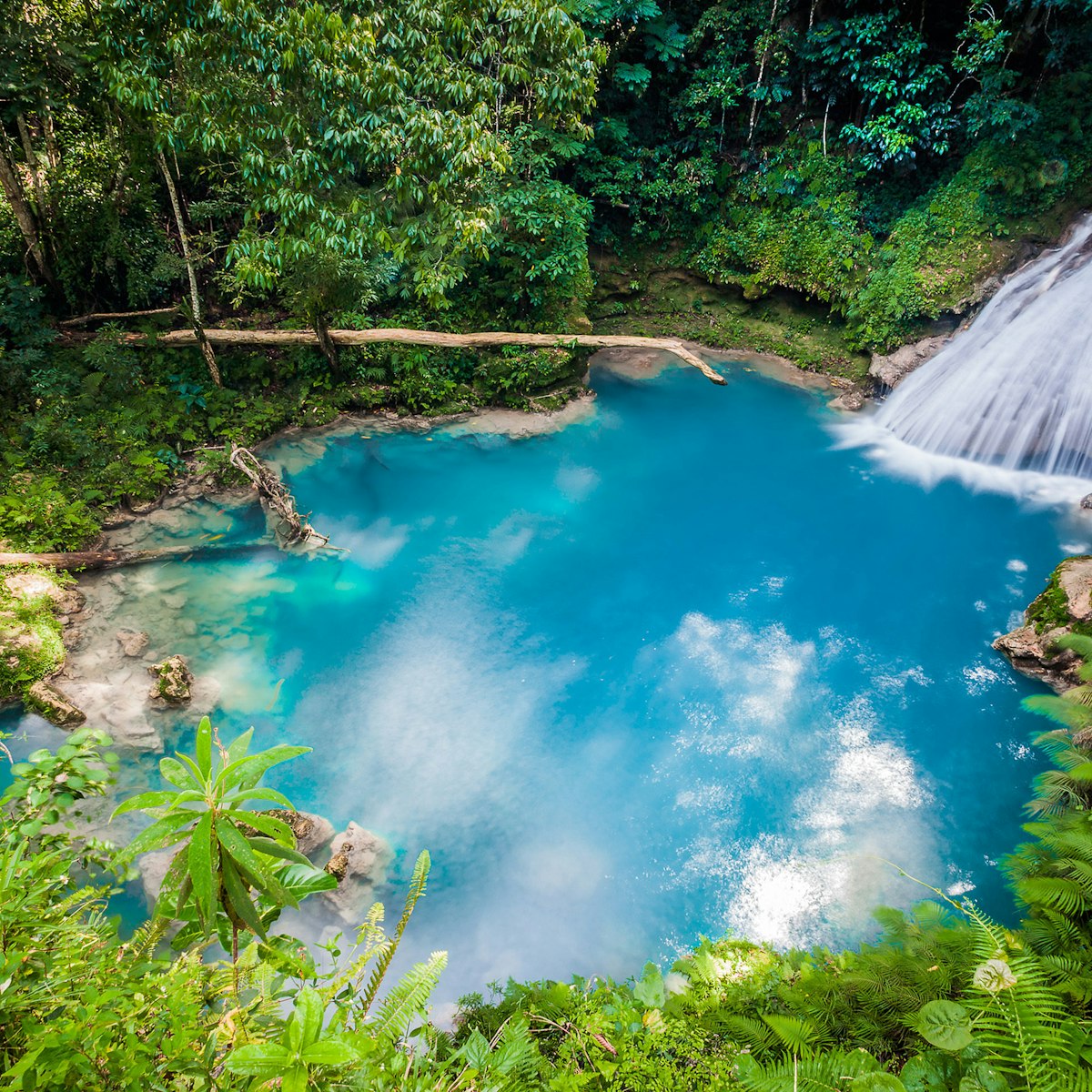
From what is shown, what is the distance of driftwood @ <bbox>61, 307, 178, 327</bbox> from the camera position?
9914 mm

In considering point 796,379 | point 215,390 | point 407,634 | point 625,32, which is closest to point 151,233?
point 215,390

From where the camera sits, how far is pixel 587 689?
21.6ft

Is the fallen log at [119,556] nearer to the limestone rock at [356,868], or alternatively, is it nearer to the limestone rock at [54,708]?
the limestone rock at [54,708]

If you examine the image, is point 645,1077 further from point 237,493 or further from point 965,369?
point 965,369

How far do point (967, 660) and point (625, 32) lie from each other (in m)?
12.8

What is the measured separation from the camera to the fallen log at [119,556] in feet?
22.7

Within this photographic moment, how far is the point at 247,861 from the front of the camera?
191 centimetres

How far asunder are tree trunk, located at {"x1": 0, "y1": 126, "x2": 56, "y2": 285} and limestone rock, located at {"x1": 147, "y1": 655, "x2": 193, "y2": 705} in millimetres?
7368

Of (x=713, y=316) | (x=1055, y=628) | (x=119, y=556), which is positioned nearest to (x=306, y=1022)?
(x=119, y=556)

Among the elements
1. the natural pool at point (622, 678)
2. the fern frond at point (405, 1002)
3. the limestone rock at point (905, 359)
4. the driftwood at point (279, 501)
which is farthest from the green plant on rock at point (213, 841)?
the limestone rock at point (905, 359)

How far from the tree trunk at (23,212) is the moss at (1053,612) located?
546 inches

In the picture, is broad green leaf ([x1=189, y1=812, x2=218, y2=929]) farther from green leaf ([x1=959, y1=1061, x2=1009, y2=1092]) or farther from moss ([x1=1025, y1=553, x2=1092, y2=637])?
moss ([x1=1025, y1=553, x2=1092, y2=637])

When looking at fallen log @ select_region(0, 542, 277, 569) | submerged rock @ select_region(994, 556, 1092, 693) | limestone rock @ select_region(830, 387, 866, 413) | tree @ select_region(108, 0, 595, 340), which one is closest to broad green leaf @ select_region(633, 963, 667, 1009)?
submerged rock @ select_region(994, 556, 1092, 693)

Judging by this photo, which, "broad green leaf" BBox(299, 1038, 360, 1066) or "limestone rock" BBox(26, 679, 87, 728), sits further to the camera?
"limestone rock" BBox(26, 679, 87, 728)
